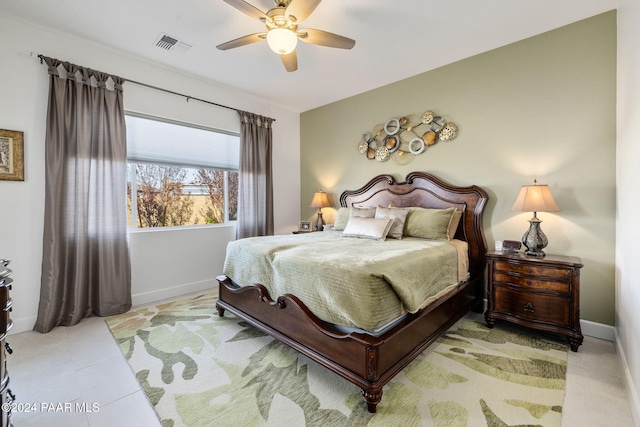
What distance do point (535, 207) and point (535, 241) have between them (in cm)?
33

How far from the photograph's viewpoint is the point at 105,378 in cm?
195

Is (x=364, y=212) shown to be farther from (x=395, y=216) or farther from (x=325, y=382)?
(x=325, y=382)

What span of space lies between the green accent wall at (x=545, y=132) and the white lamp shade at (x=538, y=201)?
13.4 inches

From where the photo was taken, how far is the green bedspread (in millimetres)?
1690

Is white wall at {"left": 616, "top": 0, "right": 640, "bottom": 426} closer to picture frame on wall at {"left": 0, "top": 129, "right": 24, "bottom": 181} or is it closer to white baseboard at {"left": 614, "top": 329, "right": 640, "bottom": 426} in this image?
white baseboard at {"left": 614, "top": 329, "right": 640, "bottom": 426}

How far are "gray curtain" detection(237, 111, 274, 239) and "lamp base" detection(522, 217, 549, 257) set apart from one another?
3220 mm

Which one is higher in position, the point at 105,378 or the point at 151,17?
the point at 151,17

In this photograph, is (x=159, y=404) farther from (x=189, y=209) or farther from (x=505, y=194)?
(x=505, y=194)

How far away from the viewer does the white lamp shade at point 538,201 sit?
244cm

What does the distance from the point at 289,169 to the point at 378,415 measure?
3.91m

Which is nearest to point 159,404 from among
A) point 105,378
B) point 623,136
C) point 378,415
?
point 105,378

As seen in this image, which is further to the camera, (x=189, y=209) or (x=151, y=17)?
(x=189, y=209)

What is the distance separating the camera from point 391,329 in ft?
5.83

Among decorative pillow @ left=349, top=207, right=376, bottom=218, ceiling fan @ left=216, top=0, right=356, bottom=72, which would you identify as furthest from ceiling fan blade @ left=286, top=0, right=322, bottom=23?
decorative pillow @ left=349, top=207, right=376, bottom=218
